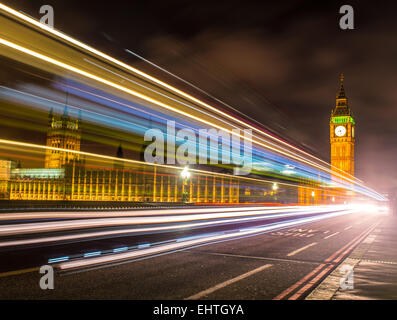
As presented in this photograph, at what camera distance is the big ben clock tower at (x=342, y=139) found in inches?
5418

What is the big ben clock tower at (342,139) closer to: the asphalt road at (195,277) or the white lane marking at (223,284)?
the asphalt road at (195,277)

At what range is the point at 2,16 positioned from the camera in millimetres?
7617

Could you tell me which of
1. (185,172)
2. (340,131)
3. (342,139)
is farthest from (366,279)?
(340,131)

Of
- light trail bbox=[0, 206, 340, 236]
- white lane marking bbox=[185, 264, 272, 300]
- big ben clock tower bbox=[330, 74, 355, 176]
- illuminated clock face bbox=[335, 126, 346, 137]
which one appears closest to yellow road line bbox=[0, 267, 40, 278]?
light trail bbox=[0, 206, 340, 236]

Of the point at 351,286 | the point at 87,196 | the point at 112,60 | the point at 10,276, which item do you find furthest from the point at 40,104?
the point at 87,196

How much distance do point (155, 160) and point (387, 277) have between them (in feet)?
33.2

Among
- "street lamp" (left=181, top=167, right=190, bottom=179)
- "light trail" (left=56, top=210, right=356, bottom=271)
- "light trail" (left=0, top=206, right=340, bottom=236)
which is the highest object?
"street lamp" (left=181, top=167, right=190, bottom=179)

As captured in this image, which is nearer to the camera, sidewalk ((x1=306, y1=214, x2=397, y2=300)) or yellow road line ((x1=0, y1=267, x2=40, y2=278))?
sidewalk ((x1=306, y1=214, x2=397, y2=300))

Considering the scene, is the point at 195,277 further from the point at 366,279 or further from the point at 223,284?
the point at 366,279

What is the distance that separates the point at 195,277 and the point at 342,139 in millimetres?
145814

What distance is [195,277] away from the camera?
739cm

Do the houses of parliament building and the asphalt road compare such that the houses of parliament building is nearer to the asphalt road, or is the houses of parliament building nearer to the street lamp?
the street lamp

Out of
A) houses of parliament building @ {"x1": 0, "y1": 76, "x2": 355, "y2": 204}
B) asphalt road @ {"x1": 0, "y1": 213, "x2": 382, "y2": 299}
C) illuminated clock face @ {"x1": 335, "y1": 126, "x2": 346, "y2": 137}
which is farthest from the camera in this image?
illuminated clock face @ {"x1": 335, "y1": 126, "x2": 346, "y2": 137}

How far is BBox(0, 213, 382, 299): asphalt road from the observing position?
6051 mm
